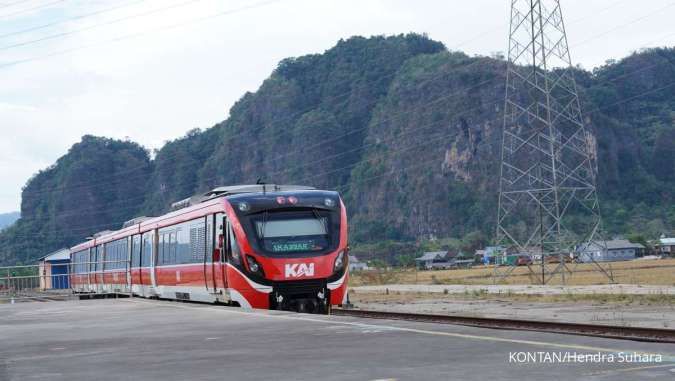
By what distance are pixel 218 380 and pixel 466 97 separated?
566 feet

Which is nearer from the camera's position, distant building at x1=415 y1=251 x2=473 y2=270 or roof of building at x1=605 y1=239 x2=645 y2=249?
roof of building at x1=605 y1=239 x2=645 y2=249

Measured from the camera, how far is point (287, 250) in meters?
19.3

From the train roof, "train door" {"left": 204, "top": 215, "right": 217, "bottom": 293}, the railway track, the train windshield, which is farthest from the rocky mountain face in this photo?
the railway track

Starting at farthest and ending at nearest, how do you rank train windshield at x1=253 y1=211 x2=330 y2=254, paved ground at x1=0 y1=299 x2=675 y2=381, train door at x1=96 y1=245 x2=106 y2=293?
train door at x1=96 y1=245 x2=106 y2=293 → train windshield at x1=253 y1=211 x2=330 y2=254 → paved ground at x1=0 y1=299 x2=675 y2=381

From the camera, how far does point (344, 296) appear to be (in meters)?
19.6

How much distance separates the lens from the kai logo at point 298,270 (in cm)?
1898

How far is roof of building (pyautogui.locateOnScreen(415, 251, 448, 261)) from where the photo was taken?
12900 centimetres

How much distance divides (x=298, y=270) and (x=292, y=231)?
946mm

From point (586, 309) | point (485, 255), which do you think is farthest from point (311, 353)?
point (485, 255)

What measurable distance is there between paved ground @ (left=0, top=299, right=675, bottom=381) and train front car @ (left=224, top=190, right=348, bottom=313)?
4946mm

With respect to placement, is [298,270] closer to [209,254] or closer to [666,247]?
[209,254]

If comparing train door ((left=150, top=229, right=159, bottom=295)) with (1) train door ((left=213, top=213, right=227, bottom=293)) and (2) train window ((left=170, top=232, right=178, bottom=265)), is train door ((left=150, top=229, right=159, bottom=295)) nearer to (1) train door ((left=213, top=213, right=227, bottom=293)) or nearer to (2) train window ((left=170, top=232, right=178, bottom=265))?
(2) train window ((left=170, top=232, right=178, bottom=265))

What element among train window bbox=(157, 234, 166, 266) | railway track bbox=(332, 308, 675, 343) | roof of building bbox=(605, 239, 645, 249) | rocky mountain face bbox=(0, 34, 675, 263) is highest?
rocky mountain face bbox=(0, 34, 675, 263)

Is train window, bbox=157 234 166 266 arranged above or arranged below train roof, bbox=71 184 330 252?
below
